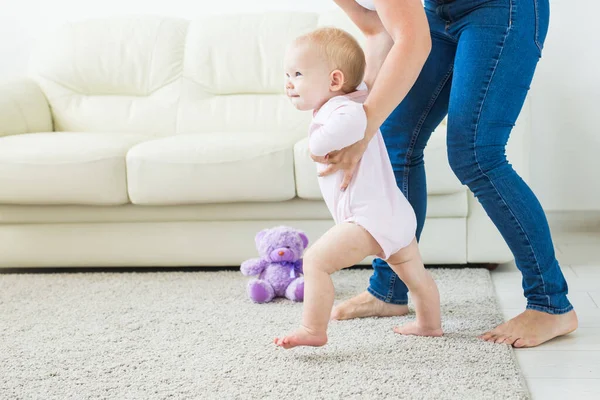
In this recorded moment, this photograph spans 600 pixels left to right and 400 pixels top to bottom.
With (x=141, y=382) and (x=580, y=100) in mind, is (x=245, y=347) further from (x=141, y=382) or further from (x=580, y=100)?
(x=580, y=100)

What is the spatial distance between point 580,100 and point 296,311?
1.73m

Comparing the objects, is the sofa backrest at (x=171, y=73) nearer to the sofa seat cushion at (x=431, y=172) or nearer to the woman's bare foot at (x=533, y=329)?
the sofa seat cushion at (x=431, y=172)

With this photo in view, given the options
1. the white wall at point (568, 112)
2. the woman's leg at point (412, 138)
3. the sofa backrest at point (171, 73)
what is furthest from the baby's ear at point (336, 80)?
the white wall at point (568, 112)

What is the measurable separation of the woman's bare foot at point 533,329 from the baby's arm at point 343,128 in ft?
1.80

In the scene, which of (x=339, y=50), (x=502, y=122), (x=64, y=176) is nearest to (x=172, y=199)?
(x=64, y=176)

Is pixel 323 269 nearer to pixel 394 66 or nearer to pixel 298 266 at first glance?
pixel 394 66

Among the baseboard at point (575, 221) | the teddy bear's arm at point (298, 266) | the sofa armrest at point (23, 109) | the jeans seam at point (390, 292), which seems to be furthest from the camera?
the baseboard at point (575, 221)

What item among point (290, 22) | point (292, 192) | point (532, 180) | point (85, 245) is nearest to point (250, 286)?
point (292, 192)

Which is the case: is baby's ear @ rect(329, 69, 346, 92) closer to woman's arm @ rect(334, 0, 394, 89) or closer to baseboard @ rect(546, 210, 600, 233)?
woman's arm @ rect(334, 0, 394, 89)

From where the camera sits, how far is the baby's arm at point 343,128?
4.64 feet

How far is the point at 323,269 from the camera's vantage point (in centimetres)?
150

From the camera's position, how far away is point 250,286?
2.03m

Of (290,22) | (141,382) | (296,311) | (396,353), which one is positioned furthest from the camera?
(290,22)

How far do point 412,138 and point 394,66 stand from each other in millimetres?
293
